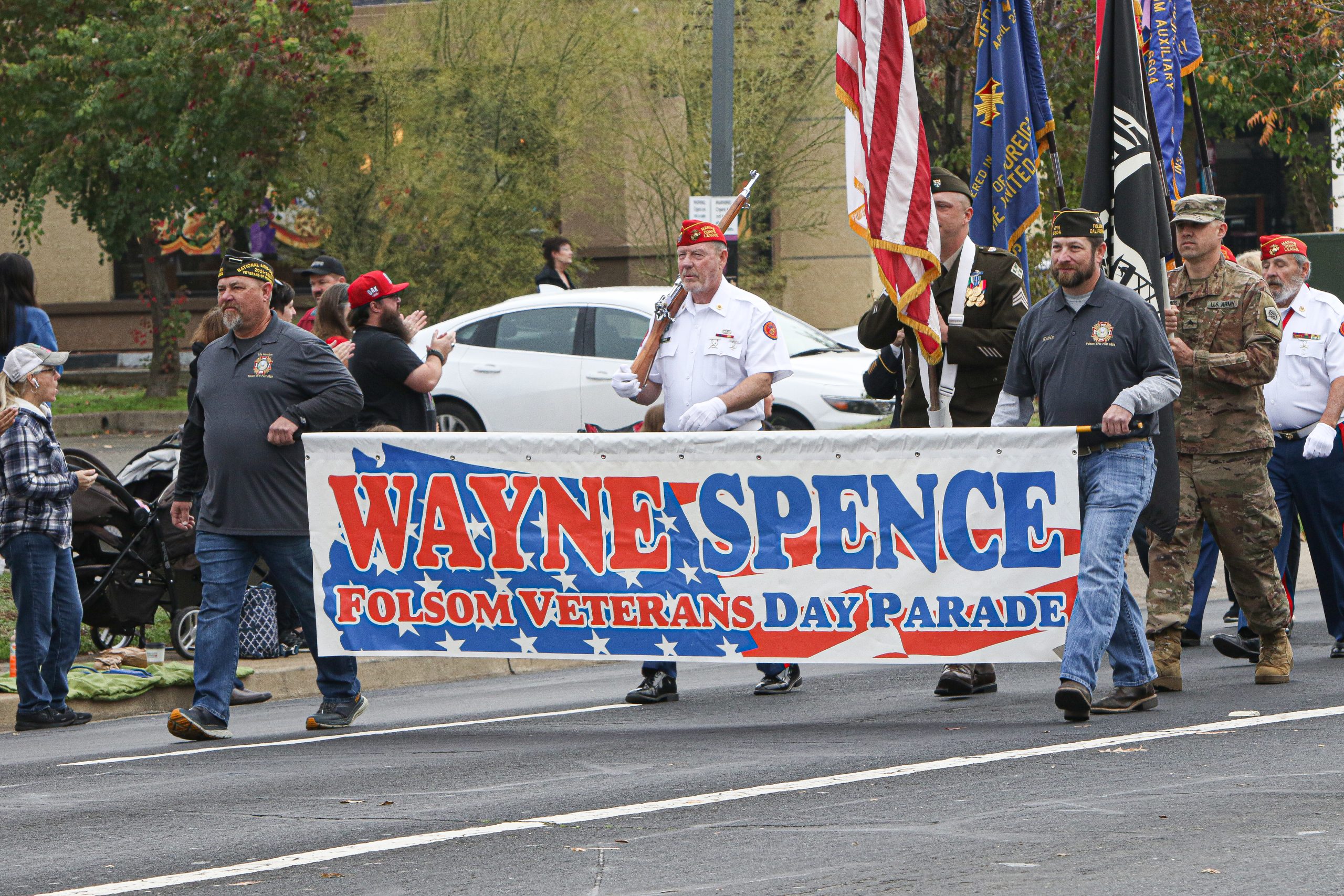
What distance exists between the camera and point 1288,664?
8852 mm

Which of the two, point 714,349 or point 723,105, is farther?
point 723,105

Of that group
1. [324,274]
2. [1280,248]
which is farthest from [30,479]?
[1280,248]

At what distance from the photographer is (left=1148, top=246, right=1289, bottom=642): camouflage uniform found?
349 inches

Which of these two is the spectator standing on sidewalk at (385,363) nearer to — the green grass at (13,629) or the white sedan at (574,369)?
→ the green grass at (13,629)

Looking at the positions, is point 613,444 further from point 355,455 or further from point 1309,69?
point 1309,69

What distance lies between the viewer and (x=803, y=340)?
17.8 m

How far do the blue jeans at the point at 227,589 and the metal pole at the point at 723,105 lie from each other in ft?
30.2

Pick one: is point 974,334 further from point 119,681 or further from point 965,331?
point 119,681

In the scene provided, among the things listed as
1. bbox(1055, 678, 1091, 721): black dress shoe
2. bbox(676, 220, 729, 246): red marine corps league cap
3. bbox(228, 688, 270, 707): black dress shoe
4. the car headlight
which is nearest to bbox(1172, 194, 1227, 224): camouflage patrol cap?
bbox(676, 220, 729, 246): red marine corps league cap

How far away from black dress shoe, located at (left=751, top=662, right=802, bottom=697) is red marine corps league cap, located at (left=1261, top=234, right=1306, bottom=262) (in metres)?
3.75

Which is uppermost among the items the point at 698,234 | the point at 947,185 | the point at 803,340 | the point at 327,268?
the point at 947,185

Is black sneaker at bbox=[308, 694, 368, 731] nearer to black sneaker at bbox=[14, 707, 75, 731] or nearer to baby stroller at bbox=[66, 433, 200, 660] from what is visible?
black sneaker at bbox=[14, 707, 75, 731]

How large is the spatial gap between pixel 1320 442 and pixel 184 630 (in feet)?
21.5

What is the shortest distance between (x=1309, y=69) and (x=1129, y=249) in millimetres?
14823
